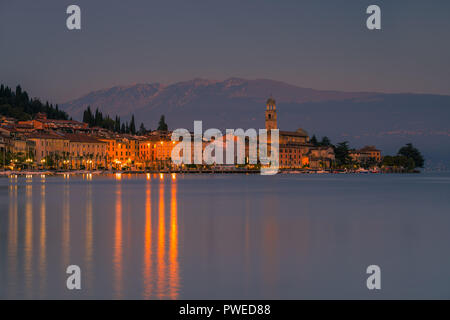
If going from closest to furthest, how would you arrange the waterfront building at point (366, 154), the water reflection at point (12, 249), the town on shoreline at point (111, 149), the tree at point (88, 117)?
the water reflection at point (12, 249) → the town on shoreline at point (111, 149) → the tree at point (88, 117) → the waterfront building at point (366, 154)

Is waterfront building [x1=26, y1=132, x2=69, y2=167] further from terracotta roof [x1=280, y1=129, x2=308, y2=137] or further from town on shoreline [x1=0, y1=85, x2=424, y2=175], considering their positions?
terracotta roof [x1=280, y1=129, x2=308, y2=137]

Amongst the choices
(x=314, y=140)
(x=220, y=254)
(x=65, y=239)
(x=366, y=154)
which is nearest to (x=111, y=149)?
Answer: (x=314, y=140)

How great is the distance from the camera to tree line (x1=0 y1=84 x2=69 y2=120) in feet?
458

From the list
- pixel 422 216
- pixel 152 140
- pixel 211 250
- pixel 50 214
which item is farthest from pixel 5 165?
pixel 211 250

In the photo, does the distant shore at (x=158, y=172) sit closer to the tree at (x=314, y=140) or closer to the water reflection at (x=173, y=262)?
the tree at (x=314, y=140)

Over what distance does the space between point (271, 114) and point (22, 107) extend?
6236cm

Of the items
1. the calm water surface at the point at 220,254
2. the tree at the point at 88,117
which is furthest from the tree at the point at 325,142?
the calm water surface at the point at 220,254

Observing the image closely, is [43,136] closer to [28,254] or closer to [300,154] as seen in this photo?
[300,154]

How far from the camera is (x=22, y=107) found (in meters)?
146

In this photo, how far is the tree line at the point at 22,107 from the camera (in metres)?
140

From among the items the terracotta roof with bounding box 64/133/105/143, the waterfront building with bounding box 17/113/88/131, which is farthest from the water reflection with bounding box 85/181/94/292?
the waterfront building with bounding box 17/113/88/131

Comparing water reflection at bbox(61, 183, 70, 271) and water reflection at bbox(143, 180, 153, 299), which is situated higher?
water reflection at bbox(61, 183, 70, 271)
